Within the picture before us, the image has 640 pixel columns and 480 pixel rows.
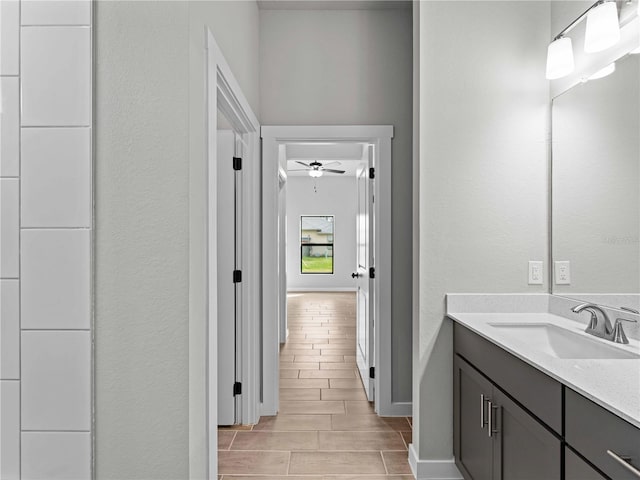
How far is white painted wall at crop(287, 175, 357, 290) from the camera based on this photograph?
10344 millimetres

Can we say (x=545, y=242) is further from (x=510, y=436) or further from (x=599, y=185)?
(x=510, y=436)

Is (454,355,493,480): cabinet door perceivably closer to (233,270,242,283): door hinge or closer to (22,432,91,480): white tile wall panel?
(233,270,242,283): door hinge

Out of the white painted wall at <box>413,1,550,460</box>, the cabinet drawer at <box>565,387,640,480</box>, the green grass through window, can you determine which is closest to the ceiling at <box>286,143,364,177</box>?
the white painted wall at <box>413,1,550,460</box>

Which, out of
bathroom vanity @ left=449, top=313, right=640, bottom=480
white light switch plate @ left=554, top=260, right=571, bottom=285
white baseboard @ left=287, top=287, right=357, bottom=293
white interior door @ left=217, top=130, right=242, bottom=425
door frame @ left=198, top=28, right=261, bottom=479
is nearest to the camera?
bathroom vanity @ left=449, top=313, right=640, bottom=480

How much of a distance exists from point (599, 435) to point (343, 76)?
267cm

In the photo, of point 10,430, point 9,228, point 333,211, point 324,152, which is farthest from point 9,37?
point 333,211

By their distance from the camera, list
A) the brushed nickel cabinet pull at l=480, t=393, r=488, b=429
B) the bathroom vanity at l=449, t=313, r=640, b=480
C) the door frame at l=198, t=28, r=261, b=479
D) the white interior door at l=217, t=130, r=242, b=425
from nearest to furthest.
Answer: the bathroom vanity at l=449, t=313, r=640, b=480, the door frame at l=198, t=28, r=261, b=479, the brushed nickel cabinet pull at l=480, t=393, r=488, b=429, the white interior door at l=217, t=130, r=242, b=425

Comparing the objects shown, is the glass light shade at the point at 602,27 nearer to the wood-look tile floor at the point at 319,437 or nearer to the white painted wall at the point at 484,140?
the white painted wall at the point at 484,140

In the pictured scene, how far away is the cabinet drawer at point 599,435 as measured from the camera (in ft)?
3.35

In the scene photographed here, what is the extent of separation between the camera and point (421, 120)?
231cm

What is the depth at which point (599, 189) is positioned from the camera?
1.97 metres

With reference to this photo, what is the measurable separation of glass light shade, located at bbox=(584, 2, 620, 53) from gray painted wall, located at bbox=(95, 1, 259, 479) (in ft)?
5.40

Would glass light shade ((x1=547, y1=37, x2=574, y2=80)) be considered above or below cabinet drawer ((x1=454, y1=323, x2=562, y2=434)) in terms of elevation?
above

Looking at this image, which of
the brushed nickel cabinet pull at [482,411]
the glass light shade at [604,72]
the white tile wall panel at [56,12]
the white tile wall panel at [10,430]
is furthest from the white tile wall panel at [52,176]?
the glass light shade at [604,72]
